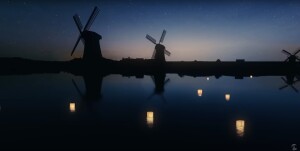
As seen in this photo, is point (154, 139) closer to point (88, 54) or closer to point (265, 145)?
point (265, 145)

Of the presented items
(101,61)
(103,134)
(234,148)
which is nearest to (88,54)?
(101,61)

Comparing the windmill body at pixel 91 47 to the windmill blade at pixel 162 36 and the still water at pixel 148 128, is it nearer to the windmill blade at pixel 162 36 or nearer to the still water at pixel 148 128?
the windmill blade at pixel 162 36

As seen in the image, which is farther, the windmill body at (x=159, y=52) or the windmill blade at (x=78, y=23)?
the windmill body at (x=159, y=52)

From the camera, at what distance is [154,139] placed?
11.4 metres

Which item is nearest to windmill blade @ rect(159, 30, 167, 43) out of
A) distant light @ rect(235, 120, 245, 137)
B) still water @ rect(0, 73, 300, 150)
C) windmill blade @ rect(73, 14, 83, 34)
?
windmill blade @ rect(73, 14, 83, 34)

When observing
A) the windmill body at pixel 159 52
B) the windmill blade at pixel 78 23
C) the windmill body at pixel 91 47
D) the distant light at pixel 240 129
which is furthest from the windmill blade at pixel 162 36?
the distant light at pixel 240 129

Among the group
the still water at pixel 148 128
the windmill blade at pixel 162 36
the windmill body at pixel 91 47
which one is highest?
the windmill blade at pixel 162 36

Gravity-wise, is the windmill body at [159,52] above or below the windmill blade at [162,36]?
below

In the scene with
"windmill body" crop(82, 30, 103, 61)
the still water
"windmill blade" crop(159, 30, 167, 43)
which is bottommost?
the still water

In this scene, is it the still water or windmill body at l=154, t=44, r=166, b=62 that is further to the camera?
windmill body at l=154, t=44, r=166, b=62

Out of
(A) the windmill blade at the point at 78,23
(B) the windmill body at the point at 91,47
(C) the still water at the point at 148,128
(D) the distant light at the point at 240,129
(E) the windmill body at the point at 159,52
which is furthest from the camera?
(E) the windmill body at the point at 159,52

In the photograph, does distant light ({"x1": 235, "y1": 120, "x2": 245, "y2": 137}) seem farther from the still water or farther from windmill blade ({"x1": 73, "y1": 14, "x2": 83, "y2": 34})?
windmill blade ({"x1": 73, "y1": 14, "x2": 83, "y2": 34})

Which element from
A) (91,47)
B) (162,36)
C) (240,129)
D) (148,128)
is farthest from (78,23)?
(240,129)

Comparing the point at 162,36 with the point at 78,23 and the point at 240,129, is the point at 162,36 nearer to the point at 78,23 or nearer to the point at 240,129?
the point at 78,23
